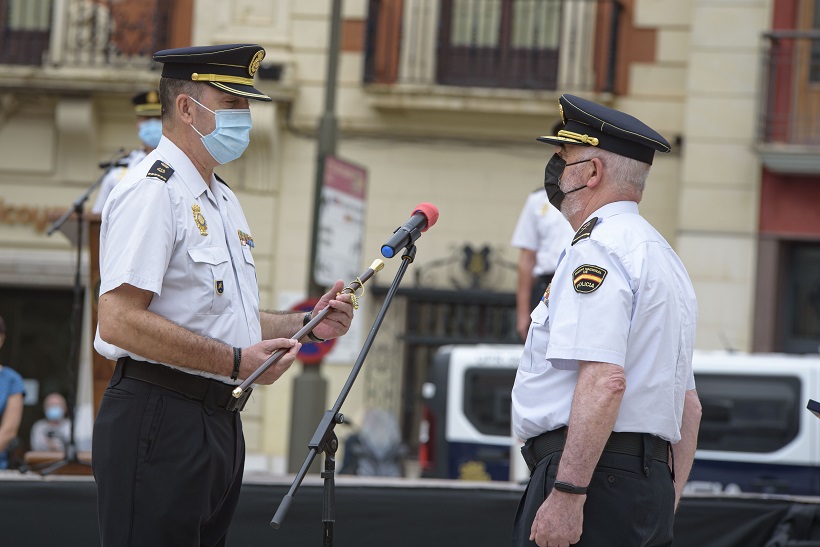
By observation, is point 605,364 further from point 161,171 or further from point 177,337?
point 161,171

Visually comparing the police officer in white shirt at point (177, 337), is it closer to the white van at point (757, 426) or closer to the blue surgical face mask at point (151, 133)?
the blue surgical face mask at point (151, 133)

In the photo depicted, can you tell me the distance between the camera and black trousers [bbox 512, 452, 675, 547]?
3.75m

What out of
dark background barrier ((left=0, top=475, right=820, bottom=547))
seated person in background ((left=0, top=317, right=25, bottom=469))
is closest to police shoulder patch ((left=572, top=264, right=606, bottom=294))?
dark background barrier ((left=0, top=475, right=820, bottom=547))

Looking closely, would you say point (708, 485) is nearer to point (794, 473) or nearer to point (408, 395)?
point (794, 473)

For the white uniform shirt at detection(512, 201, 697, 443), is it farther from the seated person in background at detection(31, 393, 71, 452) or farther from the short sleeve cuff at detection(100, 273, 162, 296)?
the seated person in background at detection(31, 393, 71, 452)

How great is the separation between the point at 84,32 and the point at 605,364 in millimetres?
12722

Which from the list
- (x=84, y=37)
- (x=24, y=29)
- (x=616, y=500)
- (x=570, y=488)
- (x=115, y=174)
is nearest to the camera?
(x=570, y=488)

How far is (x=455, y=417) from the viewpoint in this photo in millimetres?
12938

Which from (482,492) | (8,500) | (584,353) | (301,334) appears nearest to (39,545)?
(8,500)

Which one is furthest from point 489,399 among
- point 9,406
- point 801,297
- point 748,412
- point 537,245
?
point 537,245

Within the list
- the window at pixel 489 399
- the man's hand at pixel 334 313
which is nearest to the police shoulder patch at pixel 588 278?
the man's hand at pixel 334 313

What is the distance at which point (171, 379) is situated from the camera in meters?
3.79

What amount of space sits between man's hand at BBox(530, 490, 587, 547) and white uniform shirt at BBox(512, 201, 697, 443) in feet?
0.78

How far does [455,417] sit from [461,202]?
285 centimetres
